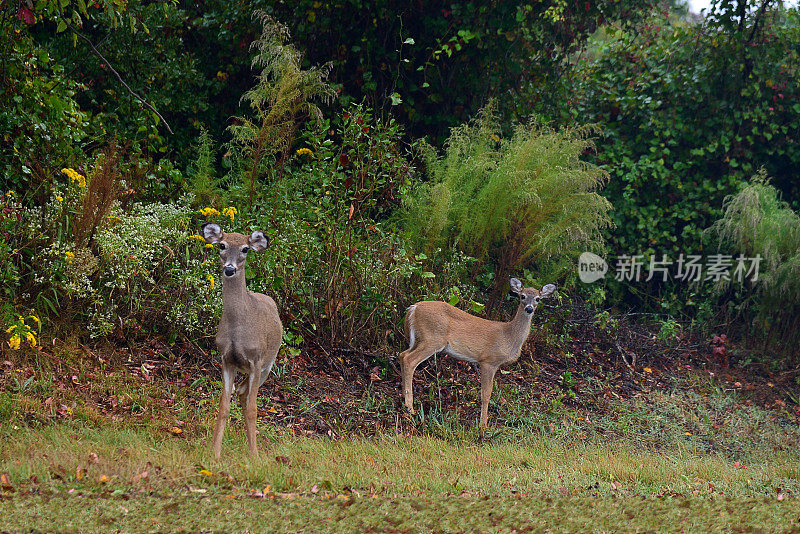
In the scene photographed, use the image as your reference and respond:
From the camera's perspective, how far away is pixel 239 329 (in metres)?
5.49

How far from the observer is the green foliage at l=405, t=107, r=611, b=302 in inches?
340

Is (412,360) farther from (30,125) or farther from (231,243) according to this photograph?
(30,125)

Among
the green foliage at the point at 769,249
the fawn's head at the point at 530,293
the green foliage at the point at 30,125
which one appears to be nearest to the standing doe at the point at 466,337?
the fawn's head at the point at 530,293

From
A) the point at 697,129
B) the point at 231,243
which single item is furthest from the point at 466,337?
the point at 697,129

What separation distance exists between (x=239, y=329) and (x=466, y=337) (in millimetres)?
2438

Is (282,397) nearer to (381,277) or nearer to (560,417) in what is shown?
(381,277)

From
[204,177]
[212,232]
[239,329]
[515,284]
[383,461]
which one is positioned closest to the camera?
[212,232]

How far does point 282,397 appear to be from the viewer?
284 inches

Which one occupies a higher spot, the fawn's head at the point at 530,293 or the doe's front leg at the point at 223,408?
the fawn's head at the point at 530,293

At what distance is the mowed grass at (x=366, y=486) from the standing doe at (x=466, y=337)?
652mm

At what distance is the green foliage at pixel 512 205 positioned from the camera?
865 cm

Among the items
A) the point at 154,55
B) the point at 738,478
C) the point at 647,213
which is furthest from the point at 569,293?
the point at 154,55

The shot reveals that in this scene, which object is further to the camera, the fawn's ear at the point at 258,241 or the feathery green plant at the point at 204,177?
the feathery green plant at the point at 204,177

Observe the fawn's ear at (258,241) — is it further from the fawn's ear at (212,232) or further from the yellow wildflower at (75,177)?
the yellow wildflower at (75,177)
